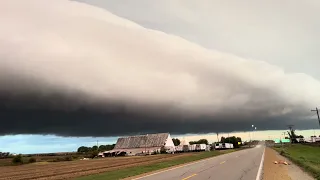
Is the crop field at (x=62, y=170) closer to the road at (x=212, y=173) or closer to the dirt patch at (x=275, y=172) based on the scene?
the road at (x=212, y=173)

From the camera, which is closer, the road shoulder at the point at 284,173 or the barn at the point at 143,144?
the road shoulder at the point at 284,173

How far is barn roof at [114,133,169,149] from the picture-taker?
6004 inches

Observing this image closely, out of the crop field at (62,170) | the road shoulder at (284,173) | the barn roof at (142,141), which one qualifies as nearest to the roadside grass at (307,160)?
the road shoulder at (284,173)

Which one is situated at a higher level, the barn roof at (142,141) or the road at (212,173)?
the barn roof at (142,141)

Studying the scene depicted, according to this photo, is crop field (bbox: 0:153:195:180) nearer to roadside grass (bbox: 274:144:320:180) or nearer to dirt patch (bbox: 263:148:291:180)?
dirt patch (bbox: 263:148:291:180)

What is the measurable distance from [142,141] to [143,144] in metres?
2.62

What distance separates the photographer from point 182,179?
63.3 feet

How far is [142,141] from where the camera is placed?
15925cm

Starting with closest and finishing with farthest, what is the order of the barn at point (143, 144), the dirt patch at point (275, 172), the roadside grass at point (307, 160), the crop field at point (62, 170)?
the dirt patch at point (275, 172), the roadside grass at point (307, 160), the crop field at point (62, 170), the barn at point (143, 144)

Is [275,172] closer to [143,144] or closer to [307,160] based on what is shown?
[307,160]

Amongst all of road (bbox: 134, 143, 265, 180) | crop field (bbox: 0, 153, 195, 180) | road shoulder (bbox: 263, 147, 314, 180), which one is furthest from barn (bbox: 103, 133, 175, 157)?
road shoulder (bbox: 263, 147, 314, 180)

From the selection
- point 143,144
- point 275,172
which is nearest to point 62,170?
point 275,172

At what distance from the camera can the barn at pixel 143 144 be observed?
148000 millimetres

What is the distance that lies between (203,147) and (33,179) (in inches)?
4750
